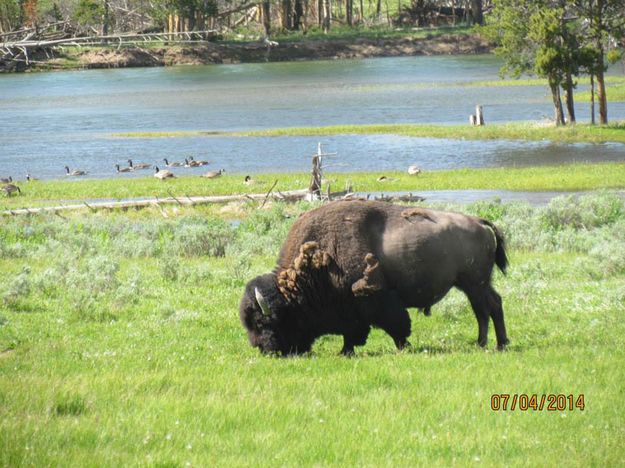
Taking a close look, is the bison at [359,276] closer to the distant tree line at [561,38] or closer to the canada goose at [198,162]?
the canada goose at [198,162]

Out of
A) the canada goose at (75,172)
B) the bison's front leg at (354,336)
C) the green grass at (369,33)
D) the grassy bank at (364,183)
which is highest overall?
the green grass at (369,33)

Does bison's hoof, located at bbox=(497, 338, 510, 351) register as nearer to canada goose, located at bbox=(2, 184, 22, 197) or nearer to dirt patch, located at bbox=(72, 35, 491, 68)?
canada goose, located at bbox=(2, 184, 22, 197)

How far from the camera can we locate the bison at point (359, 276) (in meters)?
10.9

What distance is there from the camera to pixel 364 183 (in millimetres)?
33938

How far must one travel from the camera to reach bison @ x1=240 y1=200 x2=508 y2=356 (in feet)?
35.8

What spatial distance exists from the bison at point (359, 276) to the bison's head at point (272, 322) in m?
0.01

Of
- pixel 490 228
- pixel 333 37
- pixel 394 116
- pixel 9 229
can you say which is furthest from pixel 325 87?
pixel 490 228

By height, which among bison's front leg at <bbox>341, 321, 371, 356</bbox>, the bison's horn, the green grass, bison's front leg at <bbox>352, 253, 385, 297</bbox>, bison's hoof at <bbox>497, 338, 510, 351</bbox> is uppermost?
the green grass

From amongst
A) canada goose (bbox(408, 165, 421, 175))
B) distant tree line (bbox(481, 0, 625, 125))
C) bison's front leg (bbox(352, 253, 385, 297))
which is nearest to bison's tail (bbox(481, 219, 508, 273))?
bison's front leg (bbox(352, 253, 385, 297))

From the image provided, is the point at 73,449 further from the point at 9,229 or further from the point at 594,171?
the point at 594,171

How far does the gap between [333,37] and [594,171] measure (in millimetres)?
94019

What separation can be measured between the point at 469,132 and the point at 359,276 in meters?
38.3
